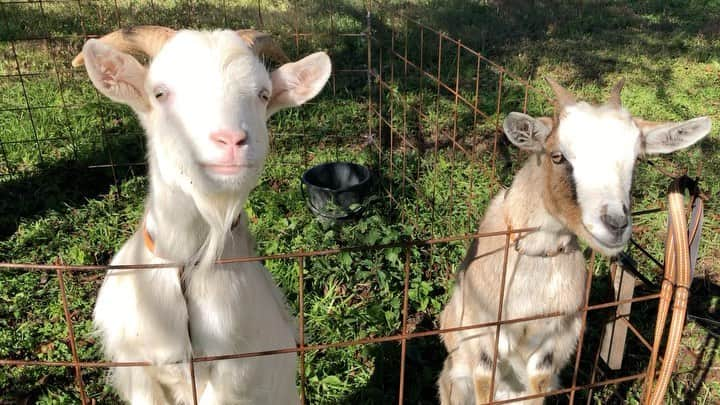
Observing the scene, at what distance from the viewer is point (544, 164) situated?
9.34 feet

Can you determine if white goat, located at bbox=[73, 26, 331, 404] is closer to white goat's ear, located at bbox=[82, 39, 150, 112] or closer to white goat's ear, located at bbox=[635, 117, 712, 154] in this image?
white goat's ear, located at bbox=[82, 39, 150, 112]

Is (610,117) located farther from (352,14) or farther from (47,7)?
(47,7)

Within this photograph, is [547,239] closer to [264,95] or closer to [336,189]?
[264,95]

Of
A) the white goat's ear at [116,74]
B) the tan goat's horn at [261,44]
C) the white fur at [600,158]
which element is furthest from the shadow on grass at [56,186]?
the white fur at [600,158]

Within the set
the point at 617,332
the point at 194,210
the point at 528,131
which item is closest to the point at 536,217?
the point at 528,131

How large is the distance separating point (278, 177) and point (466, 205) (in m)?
1.64

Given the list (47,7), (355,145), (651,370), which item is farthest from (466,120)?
(47,7)

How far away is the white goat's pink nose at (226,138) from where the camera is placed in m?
1.86

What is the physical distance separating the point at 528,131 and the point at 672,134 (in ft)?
1.90

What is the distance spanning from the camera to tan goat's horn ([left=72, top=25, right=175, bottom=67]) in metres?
2.28

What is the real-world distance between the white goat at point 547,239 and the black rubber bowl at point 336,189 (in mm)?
1495

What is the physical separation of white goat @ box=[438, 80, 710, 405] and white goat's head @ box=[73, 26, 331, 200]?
3.87ft

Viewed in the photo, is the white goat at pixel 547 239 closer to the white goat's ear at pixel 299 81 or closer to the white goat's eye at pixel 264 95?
the white goat's ear at pixel 299 81

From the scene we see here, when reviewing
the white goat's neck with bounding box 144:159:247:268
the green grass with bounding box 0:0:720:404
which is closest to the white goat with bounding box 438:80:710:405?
the green grass with bounding box 0:0:720:404
